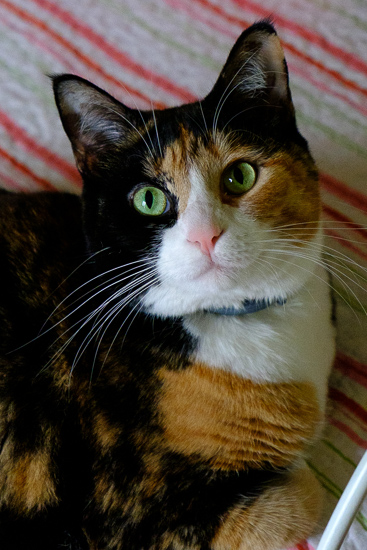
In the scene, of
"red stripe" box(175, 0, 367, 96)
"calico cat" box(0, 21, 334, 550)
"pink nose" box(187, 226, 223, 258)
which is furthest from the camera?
"red stripe" box(175, 0, 367, 96)

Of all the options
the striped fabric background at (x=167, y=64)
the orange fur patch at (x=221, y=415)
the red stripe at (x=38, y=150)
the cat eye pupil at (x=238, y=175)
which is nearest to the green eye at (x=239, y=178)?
the cat eye pupil at (x=238, y=175)

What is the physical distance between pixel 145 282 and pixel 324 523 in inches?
22.5

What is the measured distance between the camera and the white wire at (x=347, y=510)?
655 mm

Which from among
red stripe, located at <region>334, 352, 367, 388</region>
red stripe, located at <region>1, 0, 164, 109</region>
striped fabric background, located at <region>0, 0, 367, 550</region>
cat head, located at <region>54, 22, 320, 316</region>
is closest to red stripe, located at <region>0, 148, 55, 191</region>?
striped fabric background, located at <region>0, 0, 367, 550</region>

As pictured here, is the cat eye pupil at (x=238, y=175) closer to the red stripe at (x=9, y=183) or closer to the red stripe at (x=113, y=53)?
the red stripe at (x=113, y=53)

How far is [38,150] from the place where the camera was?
1462 millimetres

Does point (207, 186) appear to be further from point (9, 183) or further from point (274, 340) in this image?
point (9, 183)

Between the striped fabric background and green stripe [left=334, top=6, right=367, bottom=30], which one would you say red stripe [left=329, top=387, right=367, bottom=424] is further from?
green stripe [left=334, top=6, right=367, bottom=30]

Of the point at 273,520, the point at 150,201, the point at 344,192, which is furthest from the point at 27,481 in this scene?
the point at 344,192

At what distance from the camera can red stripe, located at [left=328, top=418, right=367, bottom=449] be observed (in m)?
1.05

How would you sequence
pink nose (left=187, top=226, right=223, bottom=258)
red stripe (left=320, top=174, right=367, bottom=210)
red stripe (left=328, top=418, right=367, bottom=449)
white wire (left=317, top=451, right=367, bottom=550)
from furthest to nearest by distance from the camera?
1. red stripe (left=320, top=174, right=367, bottom=210)
2. red stripe (left=328, top=418, right=367, bottom=449)
3. pink nose (left=187, top=226, right=223, bottom=258)
4. white wire (left=317, top=451, right=367, bottom=550)

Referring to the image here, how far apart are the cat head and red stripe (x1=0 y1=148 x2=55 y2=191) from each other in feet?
1.68

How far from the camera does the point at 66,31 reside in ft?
5.03

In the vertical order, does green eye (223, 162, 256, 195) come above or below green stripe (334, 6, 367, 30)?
below
